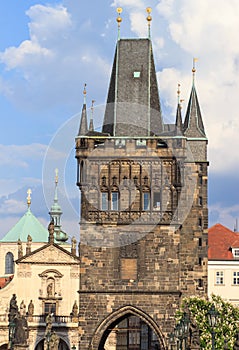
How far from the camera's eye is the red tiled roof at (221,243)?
71125 millimetres

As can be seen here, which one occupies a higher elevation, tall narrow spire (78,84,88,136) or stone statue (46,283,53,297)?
tall narrow spire (78,84,88,136)

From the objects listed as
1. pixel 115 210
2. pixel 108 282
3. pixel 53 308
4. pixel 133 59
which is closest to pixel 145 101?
pixel 133 59

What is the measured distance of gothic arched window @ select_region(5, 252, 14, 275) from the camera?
9350 centimetres

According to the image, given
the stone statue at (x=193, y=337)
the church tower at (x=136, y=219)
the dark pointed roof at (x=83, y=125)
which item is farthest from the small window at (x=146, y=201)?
the stone statue at (x=193, y=337)

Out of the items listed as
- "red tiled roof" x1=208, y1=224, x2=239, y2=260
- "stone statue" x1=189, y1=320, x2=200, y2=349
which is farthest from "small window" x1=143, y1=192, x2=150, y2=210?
"stone statue" x1=189, y1=320, x2=200, y2=349

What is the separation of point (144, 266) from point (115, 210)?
3434 millimetres

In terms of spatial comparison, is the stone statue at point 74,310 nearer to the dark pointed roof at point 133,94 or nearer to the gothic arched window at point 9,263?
the dark pointed roof at point 133,94

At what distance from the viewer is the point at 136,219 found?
2339 inches

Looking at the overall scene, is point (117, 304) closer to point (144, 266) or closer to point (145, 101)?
point (144, 266)

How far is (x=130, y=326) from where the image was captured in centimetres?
6912

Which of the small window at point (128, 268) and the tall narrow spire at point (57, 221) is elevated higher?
the tall narrow spire at point (57, 221)

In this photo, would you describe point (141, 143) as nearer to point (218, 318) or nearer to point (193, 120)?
point (193, 120)

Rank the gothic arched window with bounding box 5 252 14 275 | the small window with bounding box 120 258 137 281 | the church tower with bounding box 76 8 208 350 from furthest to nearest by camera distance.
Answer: the gothic arched window with bounding box 5 252 14 275 < the small window with bounding box 120 258 137 281 < the church tower with bounding box 76 8 208 350

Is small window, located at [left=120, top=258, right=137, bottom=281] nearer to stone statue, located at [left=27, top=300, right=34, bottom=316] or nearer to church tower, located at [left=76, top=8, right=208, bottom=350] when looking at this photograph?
church tower, located at [left=76, top=8, right=208, bottom=350]
